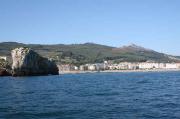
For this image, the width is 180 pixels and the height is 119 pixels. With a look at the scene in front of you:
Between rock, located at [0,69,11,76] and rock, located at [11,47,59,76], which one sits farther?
rock, located at [0,69,11,76]

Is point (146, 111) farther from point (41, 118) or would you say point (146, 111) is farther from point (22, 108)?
point (22, 108)

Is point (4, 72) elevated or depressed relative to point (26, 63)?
depressed

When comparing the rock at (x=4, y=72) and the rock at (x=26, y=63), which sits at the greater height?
the rock at (x=26, y=63)

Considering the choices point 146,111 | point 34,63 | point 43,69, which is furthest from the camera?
point 43,69

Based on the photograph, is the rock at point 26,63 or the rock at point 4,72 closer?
the rock at point 26,63

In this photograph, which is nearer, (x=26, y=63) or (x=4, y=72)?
(x=26, y=63)

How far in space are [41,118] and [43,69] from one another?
5412 inches

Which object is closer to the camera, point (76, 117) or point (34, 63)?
point (76, 117)

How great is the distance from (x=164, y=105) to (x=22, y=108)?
14.0 metres

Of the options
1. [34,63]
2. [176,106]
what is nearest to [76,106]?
[176,106]

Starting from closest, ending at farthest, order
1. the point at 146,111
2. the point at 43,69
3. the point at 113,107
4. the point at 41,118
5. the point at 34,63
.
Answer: the point at 41,118, the point at 146,111, the point at 113,107, the point at 34,63, the point at 43,69

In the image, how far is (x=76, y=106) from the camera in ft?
132

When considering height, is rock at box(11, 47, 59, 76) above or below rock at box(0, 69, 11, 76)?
above

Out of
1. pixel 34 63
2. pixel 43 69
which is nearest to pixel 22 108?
pixel 34 63
